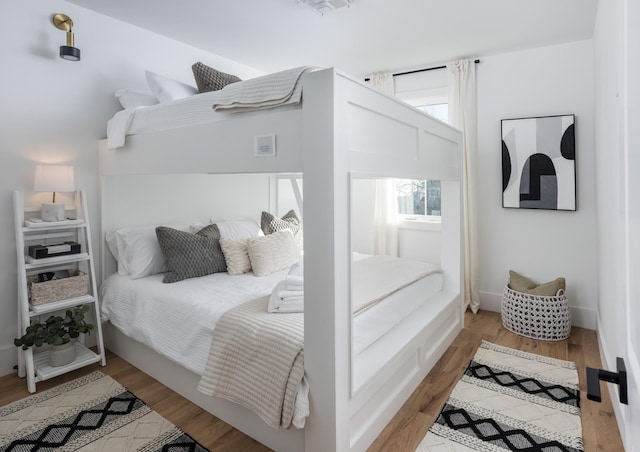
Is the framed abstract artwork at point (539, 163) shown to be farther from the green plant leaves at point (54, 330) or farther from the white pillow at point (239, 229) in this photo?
the green plant leaves at point (54, 330)

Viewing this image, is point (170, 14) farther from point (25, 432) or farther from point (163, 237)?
point (25, 432)

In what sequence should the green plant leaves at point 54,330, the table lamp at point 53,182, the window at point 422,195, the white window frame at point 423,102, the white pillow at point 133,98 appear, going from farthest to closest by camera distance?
the window at point 422,195 < the white window frame at point 423,102 < the white pillow at point 133,98 < the table lamp at point 53,182 < the green plant leaves at point 54,330

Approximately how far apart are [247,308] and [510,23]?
2.78 m

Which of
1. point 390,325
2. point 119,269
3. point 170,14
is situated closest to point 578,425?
point 390,325

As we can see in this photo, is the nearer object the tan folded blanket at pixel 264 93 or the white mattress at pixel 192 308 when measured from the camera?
the tan folded blanket at pixel 264 93

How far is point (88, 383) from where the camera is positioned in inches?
91.2

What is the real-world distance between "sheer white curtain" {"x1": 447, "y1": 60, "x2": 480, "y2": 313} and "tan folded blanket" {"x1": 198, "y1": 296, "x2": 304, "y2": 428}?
236cm

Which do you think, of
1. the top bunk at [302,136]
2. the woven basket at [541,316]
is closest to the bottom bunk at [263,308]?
the woven basket at [541,316]

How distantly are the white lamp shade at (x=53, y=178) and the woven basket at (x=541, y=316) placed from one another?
338 centimetres

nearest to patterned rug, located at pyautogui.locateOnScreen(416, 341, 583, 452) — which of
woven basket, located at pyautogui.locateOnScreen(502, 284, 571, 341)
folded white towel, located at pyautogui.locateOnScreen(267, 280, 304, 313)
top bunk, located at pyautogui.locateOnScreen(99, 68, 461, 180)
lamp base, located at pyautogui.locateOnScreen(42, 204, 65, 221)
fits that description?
woven basket, located at pyautogui.locateOnScreen(502, 284, 571, 341)

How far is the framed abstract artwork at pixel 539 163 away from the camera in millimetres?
3199

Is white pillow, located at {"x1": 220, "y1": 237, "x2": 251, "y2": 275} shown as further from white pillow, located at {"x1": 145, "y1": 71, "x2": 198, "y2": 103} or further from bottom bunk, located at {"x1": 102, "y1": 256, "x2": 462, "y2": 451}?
white pillow, located at {"x1": 145, "y1": 71, "x2": 198, "y2": 103}

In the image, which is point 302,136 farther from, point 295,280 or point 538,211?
point 538,211

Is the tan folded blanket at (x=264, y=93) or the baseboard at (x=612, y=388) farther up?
the tan folded blanket at (x=264, y=93)
